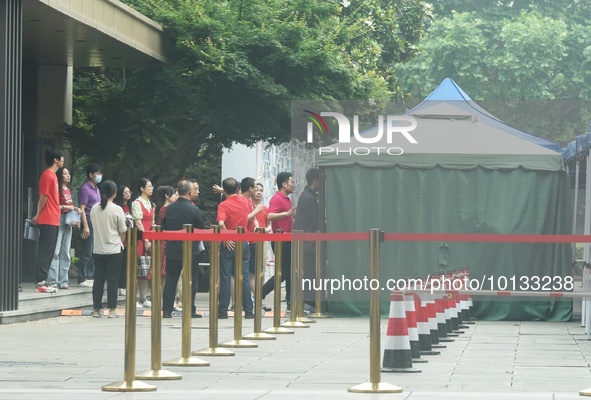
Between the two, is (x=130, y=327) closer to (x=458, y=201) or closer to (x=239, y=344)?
(x=239, y=344)

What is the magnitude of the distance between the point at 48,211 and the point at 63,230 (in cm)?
83

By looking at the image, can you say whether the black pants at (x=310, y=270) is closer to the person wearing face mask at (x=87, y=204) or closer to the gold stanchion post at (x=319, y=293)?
the gold stanchion post at (x=319, y=293)

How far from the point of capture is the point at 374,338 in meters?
9.84

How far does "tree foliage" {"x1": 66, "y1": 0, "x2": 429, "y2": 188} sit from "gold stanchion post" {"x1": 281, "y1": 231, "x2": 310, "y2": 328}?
5.19 metres

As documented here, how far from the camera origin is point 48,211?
17.8 m

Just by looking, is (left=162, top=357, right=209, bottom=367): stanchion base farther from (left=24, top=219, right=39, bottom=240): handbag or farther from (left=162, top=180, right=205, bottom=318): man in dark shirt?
(left=24, top=219, right=39, bottom=240): handbag

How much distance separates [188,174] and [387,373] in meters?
18.4

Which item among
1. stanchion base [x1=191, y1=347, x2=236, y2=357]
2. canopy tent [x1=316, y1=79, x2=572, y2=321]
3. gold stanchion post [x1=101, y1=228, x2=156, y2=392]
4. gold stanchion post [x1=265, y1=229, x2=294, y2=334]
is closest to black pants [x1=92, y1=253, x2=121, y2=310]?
gold stanchion post [x1=265, y1=229, x2=294, y2=334]

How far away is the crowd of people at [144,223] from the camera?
17281 millimetres

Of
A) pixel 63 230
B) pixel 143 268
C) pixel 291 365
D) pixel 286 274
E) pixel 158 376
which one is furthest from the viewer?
pixel 286 274

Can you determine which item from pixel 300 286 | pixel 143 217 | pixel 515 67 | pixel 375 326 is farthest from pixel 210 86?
pixel 515 67

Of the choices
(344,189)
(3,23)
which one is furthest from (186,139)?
(3,23)

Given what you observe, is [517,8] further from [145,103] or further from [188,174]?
[145,103]

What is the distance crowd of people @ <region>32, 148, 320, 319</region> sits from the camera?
17281mm
